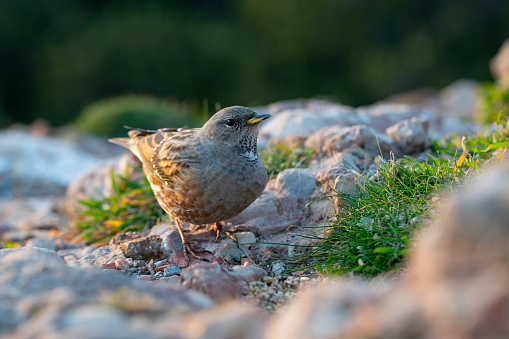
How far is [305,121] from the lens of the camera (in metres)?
5.70

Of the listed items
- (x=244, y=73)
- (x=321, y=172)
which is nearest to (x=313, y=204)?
(x=321, y=172)

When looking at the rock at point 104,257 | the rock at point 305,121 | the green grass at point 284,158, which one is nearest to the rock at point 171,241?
the rock at point 104,257

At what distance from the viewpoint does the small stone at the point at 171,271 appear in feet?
11.7

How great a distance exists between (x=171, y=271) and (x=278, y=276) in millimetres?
792

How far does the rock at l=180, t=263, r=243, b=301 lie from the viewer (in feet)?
8.80

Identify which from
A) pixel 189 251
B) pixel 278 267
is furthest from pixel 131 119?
pixel 278 267

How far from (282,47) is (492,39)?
8.04 m

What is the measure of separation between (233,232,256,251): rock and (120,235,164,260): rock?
0.61 m

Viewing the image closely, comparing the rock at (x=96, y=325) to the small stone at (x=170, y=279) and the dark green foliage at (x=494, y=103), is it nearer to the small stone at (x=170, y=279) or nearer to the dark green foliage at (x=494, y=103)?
the small stone at (x=170, y=279)

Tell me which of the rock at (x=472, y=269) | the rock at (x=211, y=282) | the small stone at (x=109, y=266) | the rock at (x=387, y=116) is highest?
the rock at (x=472, y=269)

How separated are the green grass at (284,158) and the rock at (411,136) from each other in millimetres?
815

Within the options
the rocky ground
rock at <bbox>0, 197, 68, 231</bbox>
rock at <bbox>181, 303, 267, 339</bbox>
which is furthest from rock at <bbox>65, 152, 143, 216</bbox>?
rock at <bbox>181, 303, 267, 339</bbox>

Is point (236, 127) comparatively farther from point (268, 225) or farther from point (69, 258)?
point (69, 258)

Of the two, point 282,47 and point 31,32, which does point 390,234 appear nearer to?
point 282,47
